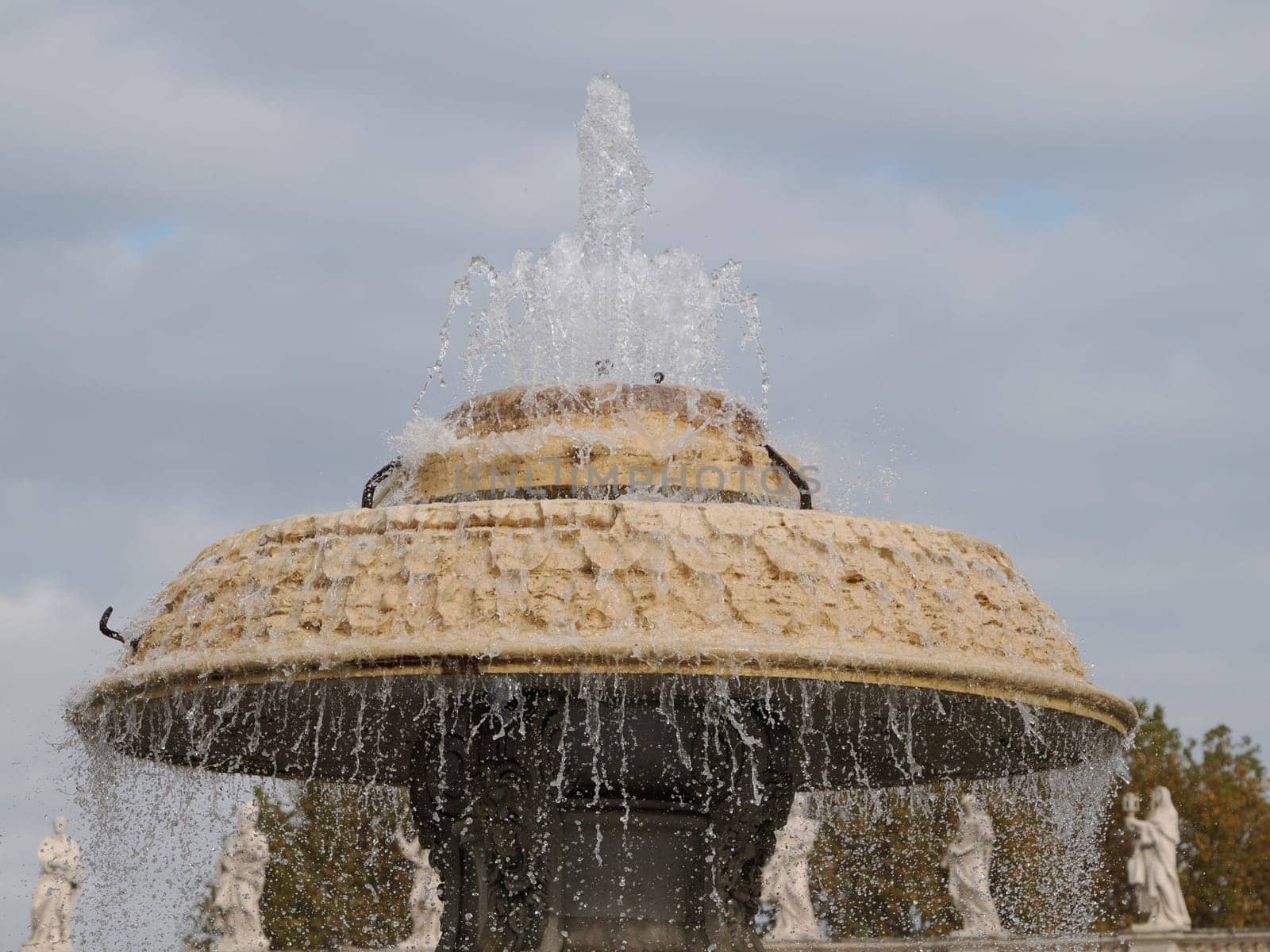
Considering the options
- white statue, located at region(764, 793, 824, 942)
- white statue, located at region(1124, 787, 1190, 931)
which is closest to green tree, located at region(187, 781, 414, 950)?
white statue, located at region(764, 793, 824, 942)

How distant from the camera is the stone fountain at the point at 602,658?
4383 mm

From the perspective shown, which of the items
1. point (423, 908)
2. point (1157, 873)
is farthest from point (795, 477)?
point (1157, 873)

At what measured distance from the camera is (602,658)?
14.0ft

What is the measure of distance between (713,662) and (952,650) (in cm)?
64

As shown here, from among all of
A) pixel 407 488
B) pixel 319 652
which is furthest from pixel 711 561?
pixel 407 488

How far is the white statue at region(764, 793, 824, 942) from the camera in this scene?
18.7 metres

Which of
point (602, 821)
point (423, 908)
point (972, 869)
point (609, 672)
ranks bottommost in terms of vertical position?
point (602, 821)

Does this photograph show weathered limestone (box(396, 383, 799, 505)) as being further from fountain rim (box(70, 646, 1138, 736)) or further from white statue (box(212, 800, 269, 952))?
white statue (box(212, 800, 269, 952))

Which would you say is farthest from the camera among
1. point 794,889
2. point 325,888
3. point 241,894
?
point 325,888

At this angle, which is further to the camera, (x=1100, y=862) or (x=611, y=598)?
(x=1100, y=862)

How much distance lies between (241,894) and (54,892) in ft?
8.48

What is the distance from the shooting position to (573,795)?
516cm

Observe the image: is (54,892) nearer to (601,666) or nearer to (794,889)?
(794,889)

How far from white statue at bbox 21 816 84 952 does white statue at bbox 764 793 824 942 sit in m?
7.54
